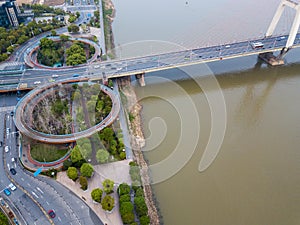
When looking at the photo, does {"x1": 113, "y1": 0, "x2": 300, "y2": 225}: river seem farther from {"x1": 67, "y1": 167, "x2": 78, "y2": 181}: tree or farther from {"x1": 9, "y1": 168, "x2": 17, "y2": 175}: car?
{"x1": 9, "y1": 168, "x2": 17, "y2": 175}: car

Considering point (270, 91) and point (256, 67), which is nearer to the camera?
point (270, 91)

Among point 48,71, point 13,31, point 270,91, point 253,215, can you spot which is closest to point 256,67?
point 270,91

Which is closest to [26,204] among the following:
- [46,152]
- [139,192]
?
[46,152]

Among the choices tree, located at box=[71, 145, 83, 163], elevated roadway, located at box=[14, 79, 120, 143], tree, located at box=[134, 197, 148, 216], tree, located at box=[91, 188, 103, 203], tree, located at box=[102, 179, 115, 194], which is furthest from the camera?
elevated roadway, located at box=[14, 79, 120, 143]

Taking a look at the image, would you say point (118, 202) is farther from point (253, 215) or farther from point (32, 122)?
point (32, 122)

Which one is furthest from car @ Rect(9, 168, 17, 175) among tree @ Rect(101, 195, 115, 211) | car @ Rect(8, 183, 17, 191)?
tree @ Rect(101, 195, 115, 211)

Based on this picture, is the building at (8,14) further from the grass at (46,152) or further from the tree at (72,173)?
the tree at (72,173)

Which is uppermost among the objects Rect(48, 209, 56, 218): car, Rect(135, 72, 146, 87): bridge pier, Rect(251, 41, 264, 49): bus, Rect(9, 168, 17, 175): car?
Rect(251, 41, 264, 49): bus
